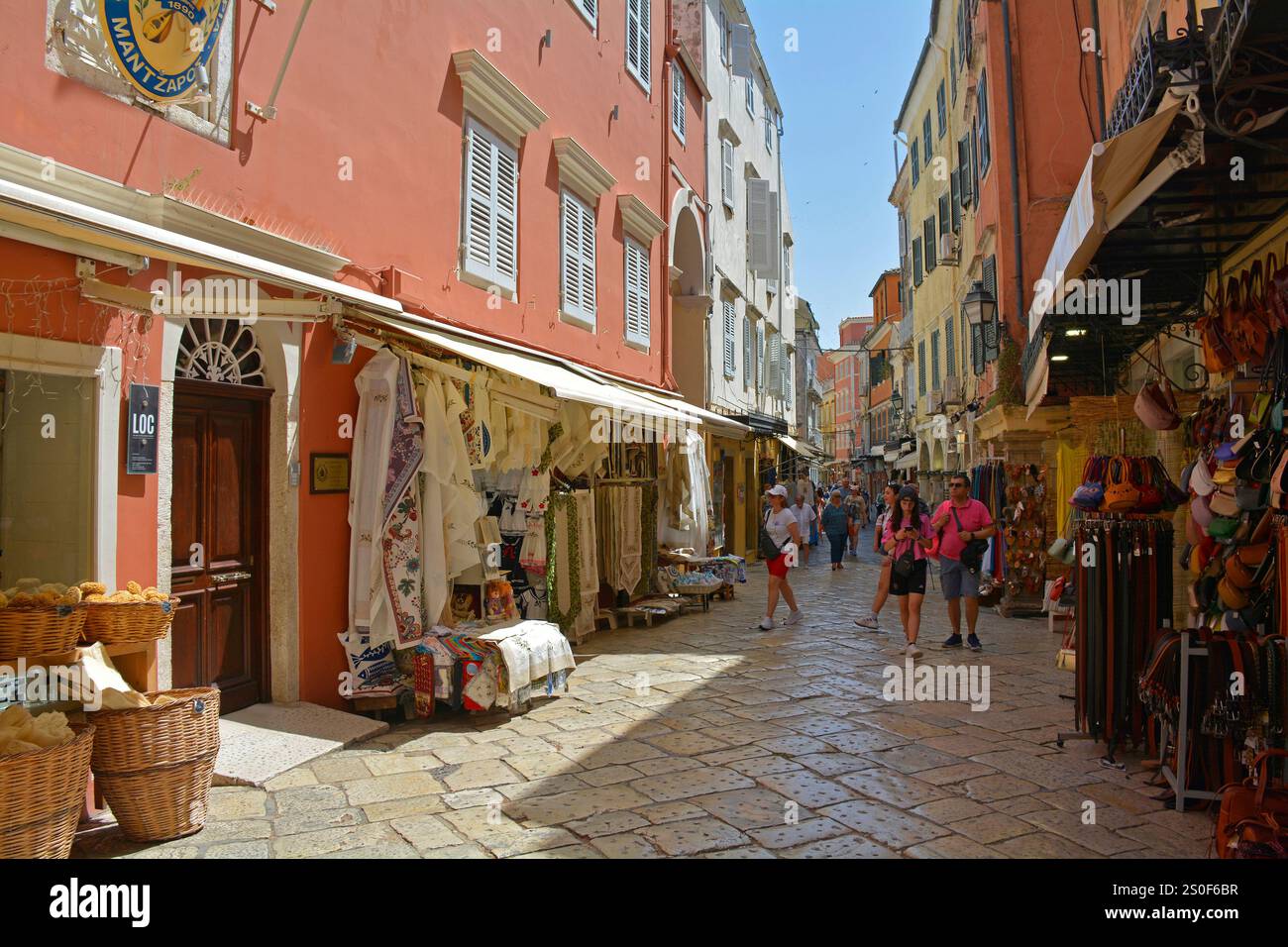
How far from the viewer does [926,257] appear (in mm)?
23844

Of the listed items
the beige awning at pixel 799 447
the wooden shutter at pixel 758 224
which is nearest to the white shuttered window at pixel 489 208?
the beige awning at pixel 799 447

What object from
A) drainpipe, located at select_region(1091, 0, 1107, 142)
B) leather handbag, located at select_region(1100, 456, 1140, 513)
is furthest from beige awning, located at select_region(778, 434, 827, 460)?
leather handbag, located at select_region(1100, 456, 1140, 513)

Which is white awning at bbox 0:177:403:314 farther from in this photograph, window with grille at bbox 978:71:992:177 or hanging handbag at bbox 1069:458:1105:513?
window with grille at bbox 978:71:992:177

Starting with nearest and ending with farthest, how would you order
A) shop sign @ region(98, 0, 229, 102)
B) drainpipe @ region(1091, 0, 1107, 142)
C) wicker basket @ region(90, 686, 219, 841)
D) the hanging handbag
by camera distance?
wicker basket @ region(90, 686, 219, 841)
shop sign @ region(98, 0, 229, 102)
the hanging handbag
drainpipe @ region(1091, 0, 1107, 142)

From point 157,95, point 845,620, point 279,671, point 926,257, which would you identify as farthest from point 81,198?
point 926,257

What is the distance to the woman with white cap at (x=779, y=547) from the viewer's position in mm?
10391

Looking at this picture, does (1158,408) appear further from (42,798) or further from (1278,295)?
(42,798)

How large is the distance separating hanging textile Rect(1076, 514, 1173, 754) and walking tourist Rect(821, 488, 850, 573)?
13582 mm

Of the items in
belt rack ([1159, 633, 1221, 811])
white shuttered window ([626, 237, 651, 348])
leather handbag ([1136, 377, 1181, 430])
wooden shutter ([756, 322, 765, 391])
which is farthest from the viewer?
wooden shutter ([756, 322, 765, 391])

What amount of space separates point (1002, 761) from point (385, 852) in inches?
142

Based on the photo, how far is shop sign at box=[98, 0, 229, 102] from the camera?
468cm

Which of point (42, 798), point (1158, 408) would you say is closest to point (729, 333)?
point (1158, 408)

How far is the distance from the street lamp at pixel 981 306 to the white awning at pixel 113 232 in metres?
12.3
